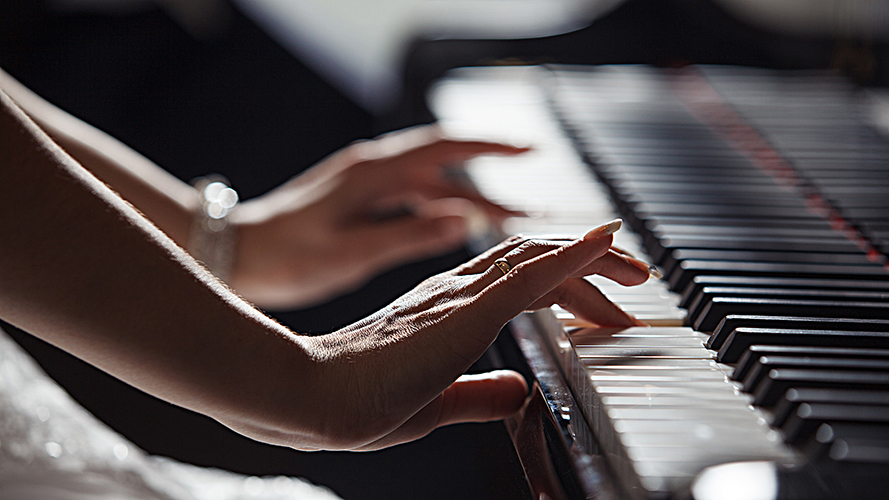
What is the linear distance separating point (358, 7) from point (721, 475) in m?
3.39

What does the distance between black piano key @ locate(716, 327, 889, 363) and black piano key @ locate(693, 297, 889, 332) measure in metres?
0.04

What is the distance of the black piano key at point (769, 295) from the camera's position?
25.1 inches

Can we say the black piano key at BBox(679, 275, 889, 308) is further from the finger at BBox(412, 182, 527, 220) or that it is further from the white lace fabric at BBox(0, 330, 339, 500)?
the white lace fabric at BBox(0, 330, 339, 500)

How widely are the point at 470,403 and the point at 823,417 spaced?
0.87 feet

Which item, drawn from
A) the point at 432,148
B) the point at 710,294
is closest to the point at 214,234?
the point at 432,148

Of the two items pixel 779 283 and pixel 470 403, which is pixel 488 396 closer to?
pixel 470 403

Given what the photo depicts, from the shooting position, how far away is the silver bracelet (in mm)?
1160

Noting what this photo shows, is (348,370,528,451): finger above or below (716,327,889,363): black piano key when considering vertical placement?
below

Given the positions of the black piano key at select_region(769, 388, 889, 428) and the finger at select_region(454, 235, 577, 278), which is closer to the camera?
the black piano key at select_region(769, 388, 889, 428)

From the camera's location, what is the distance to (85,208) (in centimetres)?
50

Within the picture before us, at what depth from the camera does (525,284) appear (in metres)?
0.55

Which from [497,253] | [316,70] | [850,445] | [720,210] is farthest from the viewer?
[316,70]

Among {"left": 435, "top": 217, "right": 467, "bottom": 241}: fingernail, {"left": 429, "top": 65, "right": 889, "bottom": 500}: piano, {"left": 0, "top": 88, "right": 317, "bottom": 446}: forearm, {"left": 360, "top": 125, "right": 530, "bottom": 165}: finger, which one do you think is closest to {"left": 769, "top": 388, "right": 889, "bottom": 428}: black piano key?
{"left": 429, "top": 65, "right": 889, "bottom": 500}: piano

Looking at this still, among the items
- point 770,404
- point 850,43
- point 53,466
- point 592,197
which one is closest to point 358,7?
point 850,43
